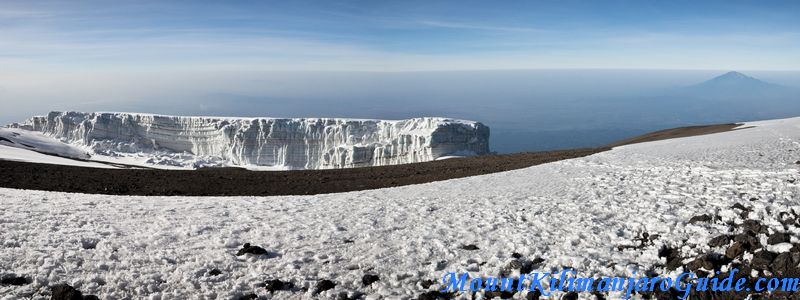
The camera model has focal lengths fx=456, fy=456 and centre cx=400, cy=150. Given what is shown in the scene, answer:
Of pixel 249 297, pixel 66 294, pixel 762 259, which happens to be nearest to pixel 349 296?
pixel 249 297

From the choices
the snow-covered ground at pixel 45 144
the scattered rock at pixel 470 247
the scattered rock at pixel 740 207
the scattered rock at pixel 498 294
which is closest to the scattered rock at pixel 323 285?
the scattered rock at pixel 498 294

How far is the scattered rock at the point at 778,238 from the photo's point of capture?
26.4 ft

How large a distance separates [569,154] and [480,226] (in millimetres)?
15239

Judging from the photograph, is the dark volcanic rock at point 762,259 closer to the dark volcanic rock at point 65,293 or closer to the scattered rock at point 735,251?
the scattered rock at point 735,251

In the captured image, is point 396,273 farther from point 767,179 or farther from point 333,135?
point 333,135

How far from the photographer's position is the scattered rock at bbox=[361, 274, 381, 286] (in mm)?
8094

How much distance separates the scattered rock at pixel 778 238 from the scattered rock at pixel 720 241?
594 millimetres

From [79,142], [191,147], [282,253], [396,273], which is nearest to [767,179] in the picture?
[396,273]

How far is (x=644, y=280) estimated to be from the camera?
7.70m

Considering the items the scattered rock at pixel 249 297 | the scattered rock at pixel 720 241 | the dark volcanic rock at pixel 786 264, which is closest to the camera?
the dark volcanic rock at pixel 786 264

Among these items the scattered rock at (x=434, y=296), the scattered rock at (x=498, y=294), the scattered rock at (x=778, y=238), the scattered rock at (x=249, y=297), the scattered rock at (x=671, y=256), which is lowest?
the scattered rock at (x=249, y=297)

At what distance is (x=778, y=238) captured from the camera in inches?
319

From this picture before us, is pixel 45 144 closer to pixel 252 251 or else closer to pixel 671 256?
pixel 252 251

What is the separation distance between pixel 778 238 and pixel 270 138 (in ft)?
274
